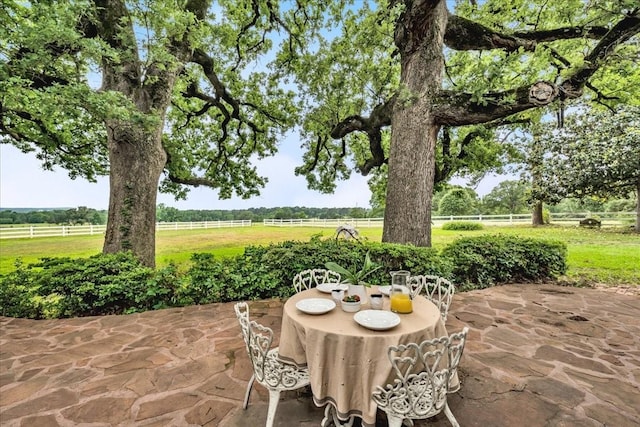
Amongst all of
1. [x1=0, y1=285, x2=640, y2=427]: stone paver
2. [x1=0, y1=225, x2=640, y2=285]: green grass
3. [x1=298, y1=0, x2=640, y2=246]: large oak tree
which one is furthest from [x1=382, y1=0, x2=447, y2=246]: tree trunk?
[x1=0, y1=285, x2=640, y2=427]: stone paver

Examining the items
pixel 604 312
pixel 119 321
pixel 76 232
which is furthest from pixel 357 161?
pixel 76 232

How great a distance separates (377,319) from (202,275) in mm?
3338

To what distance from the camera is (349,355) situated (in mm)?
1650

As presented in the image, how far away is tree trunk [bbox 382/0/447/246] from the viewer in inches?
191

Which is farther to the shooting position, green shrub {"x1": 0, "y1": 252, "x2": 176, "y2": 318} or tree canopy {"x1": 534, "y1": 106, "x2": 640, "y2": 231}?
tree canopy {"x1": 534, "y1": 106, "x2": 640, "y2": 231}

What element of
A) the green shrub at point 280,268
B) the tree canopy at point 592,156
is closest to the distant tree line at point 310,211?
the tree canopy at point 592,156

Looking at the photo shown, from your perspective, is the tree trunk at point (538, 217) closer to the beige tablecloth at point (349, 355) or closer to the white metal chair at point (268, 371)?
the beige tablecloth at point (349, 355)

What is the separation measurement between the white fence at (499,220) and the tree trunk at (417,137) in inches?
379

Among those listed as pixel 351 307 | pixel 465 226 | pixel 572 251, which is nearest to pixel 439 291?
pixel 351 307

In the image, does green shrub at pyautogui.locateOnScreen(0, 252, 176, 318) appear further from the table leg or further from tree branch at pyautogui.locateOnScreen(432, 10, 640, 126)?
tree branch at pyautogui.locateOnScreen(432, 10, 640, 126)

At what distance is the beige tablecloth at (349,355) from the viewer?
162cm

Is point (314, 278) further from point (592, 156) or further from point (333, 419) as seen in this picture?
point (592, 156)

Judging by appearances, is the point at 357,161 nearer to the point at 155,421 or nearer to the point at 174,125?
the point at 174,125

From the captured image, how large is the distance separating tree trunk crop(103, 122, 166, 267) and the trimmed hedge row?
798mm
